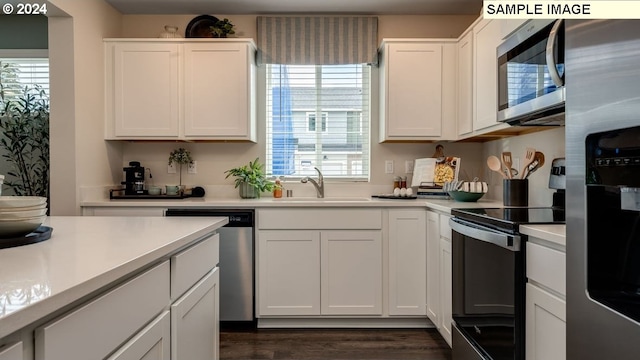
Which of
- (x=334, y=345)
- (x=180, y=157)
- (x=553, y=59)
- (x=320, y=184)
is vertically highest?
(x=553, y=59)

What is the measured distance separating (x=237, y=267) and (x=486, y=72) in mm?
2104

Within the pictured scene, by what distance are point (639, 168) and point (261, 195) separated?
9.22 ft

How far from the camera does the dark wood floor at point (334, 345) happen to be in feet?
7.71

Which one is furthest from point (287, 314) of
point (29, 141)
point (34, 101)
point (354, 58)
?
point (34, 101)

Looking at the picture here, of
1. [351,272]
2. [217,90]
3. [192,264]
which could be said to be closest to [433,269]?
[351,272]

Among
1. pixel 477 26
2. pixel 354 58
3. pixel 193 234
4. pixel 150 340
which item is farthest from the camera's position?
pixel 354 58

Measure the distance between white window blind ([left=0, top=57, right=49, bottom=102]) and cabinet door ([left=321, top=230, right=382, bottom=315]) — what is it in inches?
116

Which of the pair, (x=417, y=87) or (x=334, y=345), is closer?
(x=334, y=345)

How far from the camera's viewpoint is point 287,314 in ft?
8.89

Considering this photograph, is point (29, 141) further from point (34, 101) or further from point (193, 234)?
point (193, 234)

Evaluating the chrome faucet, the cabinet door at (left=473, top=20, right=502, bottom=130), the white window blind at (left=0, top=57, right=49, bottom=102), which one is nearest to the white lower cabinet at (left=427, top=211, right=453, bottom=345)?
the cabinet door at (left=473, top=20, right=502, bottom=130)

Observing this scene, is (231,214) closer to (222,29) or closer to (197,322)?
(197,322)

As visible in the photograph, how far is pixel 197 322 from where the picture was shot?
1.41 meters

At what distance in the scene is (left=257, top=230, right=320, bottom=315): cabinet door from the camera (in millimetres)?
2711
